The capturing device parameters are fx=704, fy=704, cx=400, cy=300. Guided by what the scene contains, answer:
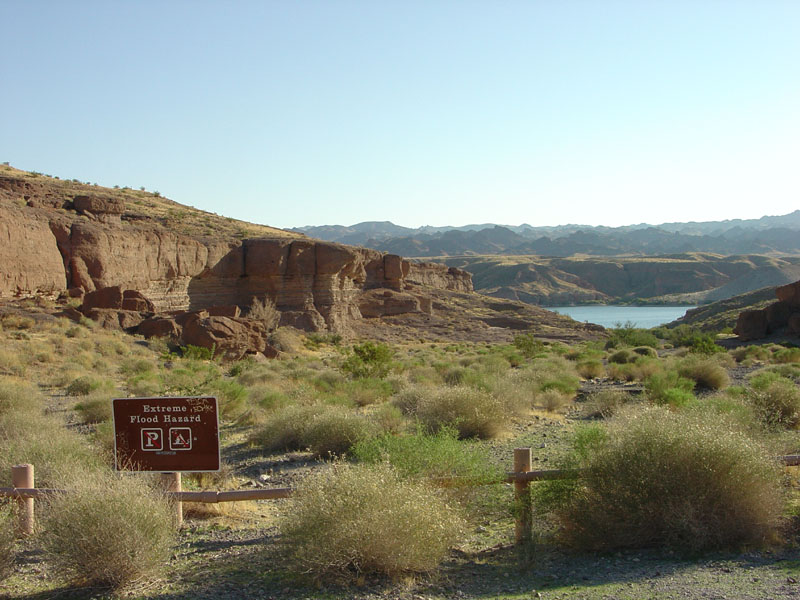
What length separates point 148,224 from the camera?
3500 cm

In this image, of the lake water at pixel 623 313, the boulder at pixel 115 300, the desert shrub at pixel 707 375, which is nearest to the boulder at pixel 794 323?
the desert shrub at pixel 707 375

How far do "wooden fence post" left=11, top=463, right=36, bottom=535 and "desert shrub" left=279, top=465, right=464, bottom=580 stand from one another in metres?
2.60

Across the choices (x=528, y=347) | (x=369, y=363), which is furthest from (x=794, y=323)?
(x=369, y=363)

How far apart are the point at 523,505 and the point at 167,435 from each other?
329cm

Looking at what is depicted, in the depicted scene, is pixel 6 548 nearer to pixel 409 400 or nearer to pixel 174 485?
pixel 174 485

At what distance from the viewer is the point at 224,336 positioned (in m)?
25.6

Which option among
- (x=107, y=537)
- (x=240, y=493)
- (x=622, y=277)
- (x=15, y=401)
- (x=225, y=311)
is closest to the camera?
(x=107, y=537)

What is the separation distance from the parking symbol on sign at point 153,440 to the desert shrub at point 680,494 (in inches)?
148

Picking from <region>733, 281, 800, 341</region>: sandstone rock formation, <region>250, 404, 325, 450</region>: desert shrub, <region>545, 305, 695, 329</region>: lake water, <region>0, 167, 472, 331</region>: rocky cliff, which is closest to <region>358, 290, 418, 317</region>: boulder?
<region>0, 167, 472, 331</region>: rocky cliff

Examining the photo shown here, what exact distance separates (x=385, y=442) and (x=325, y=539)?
7.88 ft

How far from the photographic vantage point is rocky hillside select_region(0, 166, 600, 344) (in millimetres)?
26828

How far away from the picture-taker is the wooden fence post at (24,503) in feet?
21.0

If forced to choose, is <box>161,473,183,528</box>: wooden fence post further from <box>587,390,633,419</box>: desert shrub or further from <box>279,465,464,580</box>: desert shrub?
<box>587,390,633,419</box>: desert shrub

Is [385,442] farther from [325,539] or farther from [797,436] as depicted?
[797,436]
